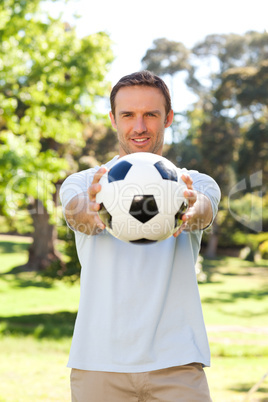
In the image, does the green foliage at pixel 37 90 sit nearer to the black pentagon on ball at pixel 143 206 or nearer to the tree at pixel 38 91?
the tree at pixel 38 91

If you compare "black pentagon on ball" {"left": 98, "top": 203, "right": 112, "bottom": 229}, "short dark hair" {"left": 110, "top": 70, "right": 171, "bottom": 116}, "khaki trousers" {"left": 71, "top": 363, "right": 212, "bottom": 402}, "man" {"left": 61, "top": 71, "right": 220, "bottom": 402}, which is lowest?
"khaki trousers" {"left": 71, "top": 363, "right": 212, "bottom": 402}

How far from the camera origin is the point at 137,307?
2.41 m

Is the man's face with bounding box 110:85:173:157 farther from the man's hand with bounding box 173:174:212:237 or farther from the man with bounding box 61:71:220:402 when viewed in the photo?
the man's hand with bounding box 173:174:212:237

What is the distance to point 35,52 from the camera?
45.4ft

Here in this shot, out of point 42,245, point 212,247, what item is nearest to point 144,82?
point 42,245

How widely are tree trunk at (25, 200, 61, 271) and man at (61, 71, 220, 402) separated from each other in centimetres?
2421

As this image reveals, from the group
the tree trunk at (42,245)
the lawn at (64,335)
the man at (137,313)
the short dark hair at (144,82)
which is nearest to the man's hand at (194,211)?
the man at (137,313)

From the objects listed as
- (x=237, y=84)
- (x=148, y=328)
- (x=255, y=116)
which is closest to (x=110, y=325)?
(x=148, y=328)

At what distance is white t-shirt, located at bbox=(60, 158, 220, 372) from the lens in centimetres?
238

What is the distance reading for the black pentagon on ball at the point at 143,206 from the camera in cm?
226

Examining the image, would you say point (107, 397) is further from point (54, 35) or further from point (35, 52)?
point (54, 35)

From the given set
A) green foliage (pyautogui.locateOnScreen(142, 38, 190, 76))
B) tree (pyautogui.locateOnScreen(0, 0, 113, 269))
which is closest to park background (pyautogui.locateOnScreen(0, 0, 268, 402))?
tree (pyautogui.locateOnScreen(0, 0, 113, 269))

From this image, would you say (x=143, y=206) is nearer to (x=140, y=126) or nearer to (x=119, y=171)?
(x=119, y=171)

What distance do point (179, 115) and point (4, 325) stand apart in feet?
124
